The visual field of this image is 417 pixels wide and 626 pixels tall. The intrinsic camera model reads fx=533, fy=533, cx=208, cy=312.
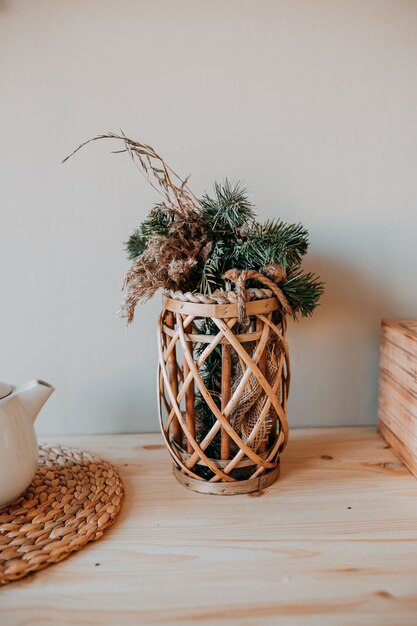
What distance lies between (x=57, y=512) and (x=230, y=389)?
253mm

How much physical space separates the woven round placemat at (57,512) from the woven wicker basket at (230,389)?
11 cm

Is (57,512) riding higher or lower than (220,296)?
lower

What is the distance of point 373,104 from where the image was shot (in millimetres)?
803

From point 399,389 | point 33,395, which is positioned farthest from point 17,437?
point 399,389

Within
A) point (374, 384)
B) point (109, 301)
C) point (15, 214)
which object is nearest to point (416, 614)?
point (374, 384)

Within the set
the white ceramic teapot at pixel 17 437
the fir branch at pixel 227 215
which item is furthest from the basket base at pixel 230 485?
the fir branch at pixel 227 215

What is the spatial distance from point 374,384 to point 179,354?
0.33 metres

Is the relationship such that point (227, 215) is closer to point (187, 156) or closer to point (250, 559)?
point (187, 156)

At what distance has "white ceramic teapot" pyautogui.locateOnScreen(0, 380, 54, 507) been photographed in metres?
0.62

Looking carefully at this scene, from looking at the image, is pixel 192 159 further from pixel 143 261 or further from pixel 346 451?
pixel 346 451

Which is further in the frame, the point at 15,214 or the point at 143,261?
the point at 15,214

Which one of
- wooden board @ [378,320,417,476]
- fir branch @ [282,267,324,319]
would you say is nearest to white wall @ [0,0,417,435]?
wooden board @ [378,320,417,476]

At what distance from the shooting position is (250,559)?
57 centimetres

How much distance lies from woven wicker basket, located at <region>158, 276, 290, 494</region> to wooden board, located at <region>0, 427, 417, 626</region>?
1.3 inches
